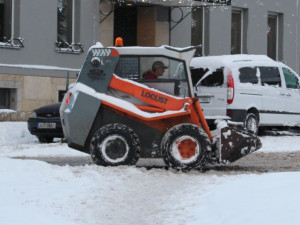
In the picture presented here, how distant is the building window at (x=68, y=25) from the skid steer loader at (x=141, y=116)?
12866mm

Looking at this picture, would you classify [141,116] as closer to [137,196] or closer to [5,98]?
[137,196]

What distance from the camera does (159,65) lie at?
13469 mm

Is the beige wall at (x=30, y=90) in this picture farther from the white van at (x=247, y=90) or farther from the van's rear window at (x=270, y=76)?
the van's rear window at (x=270, y=76)

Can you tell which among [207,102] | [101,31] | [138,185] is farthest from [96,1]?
[138,185]

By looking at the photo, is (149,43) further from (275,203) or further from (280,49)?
(275,203)

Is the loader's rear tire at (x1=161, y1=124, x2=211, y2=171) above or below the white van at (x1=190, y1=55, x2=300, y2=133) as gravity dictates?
below

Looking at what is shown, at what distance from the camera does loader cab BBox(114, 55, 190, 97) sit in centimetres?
1334

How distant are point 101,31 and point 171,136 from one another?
1518cm

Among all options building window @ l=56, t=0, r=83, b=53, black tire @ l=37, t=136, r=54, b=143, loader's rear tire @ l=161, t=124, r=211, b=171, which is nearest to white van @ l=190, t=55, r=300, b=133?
black tire @ l=37, t=136, r=54, b=143

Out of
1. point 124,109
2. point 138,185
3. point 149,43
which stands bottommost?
point 138,185

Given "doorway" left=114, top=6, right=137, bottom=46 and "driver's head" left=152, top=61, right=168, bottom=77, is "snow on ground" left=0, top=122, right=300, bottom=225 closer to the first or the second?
"driver's head" left=152, top=61, right=168, bottom=77

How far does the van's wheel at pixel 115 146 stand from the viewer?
1298 centimetres

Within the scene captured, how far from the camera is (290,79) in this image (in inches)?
898

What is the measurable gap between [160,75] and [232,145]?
1639 mm
